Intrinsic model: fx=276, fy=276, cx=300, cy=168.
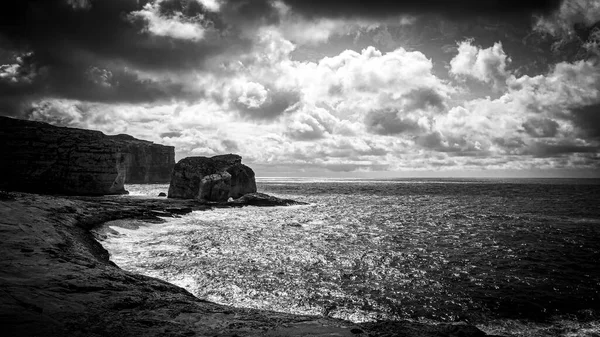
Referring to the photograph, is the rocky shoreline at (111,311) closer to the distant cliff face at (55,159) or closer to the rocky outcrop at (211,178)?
the rocky outcrop at (211,178)

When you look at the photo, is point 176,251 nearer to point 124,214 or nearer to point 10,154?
point 124,214

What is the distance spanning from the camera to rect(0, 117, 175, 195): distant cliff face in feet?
162

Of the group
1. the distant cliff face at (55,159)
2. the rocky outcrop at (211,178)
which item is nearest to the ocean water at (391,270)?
the rocky outcrop at (211,178)

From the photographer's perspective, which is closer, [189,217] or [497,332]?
[497,332]

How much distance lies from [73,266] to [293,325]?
8192 mm

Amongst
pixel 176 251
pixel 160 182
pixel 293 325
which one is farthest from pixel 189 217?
pixel 160 182

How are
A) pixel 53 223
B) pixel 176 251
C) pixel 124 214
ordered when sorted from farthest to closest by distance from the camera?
pixel 124 214
pixel 176 251
pixel 53 223

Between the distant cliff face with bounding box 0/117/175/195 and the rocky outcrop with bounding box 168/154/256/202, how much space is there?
12.2m

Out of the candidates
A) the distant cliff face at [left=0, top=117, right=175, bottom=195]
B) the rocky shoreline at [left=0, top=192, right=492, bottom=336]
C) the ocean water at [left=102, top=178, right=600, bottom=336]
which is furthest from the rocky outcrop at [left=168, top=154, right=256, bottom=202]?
the rocky shoreline at [left=0, top=192, right=492, bottom=336]

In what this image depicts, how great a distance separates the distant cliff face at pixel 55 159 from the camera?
162 ft

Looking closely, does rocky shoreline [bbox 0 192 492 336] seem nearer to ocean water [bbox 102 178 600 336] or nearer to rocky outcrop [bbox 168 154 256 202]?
ocean water [bbox 102 178 600 336]

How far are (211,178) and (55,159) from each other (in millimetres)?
28153

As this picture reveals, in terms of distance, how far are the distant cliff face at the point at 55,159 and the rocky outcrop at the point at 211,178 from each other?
12242mm

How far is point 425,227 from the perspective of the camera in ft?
105
